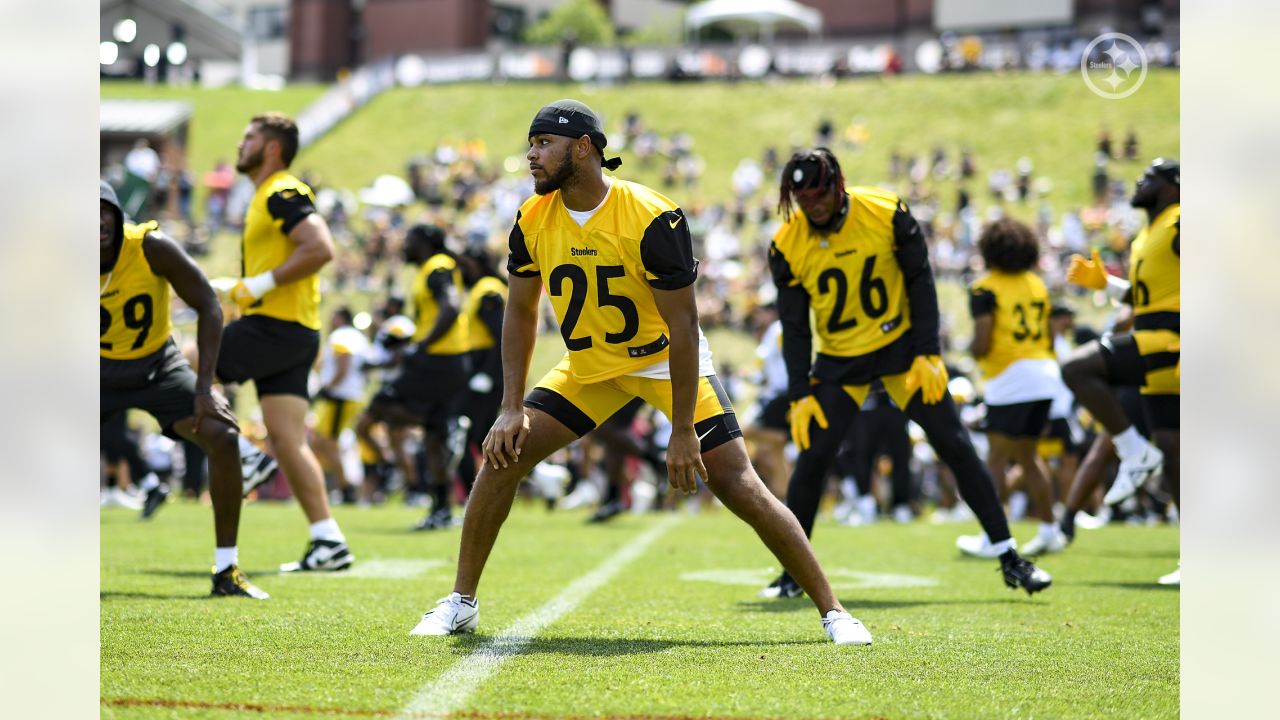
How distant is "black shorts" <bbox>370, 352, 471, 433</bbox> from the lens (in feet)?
38.8

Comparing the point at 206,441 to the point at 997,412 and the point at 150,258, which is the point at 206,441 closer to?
the point at 150,258

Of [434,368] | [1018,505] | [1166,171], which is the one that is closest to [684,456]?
[1166,171]

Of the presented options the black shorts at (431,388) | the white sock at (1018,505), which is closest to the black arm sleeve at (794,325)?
the black shorts at (431,388)

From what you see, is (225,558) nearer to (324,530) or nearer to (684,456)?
(324,530)

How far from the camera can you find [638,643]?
5035 millimetres

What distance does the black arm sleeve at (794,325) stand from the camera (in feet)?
22.3

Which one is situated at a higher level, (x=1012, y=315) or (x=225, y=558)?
(x=1012, y=315)

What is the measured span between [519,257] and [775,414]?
7.83m

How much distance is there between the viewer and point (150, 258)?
6.17 m

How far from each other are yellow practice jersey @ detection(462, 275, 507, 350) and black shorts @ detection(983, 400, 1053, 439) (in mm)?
4183

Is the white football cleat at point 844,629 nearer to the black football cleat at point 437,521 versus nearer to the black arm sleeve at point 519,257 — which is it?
the black arm sleeve at point 519,257

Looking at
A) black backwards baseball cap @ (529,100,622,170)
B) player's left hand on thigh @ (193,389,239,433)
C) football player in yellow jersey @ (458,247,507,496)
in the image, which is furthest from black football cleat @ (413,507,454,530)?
black backwards baseball cap @ (529,100,622,170)

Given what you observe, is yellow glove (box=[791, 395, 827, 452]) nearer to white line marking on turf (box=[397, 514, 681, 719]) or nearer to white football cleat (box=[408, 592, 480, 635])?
white line marking on turf (box=[397, 514, 681, 719])
